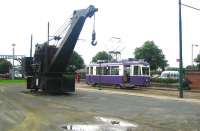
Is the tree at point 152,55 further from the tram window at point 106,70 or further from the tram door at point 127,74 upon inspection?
the tram door at point 127,74

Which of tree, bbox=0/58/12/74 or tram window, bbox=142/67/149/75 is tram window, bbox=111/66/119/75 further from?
tree, bbox=0/58/12/74

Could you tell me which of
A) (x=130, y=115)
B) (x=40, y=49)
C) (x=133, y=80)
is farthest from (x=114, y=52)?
(x=130, y=115)

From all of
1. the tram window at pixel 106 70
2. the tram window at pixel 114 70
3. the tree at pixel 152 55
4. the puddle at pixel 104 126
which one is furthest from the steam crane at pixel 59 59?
the tree at pixel 152 55

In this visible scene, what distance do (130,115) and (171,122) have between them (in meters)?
2.93

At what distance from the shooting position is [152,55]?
10944cm

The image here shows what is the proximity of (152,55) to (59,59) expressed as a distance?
74311mm

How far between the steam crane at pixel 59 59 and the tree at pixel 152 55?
238 feet

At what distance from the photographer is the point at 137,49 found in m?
112

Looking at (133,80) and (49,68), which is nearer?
(49,68)

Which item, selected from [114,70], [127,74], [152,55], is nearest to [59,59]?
[127,74]

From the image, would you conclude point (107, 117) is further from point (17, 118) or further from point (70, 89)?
point (70, 89)

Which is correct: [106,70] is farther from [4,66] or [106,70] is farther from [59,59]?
[4,66]

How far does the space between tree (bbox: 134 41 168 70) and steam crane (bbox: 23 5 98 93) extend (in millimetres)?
72617

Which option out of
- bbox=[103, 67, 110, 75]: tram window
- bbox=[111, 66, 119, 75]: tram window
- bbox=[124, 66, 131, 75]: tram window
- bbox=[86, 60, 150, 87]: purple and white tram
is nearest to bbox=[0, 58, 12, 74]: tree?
bbox=[103, 67, 110, 75]: tram window
